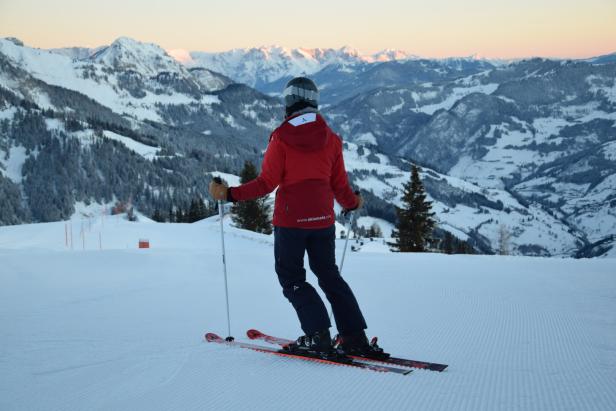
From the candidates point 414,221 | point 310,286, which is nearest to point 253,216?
point 414,221

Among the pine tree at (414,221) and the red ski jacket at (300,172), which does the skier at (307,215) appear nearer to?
the red ski jacket at (300,172)

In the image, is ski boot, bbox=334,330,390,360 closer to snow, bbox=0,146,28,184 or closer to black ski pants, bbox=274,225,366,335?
black ski pants, bbox=274,225,366,335

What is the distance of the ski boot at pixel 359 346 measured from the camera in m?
4.22

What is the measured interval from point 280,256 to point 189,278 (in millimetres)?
5637

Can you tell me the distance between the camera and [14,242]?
24.1 metres

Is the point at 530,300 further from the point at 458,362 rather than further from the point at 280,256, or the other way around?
the point at 280,256

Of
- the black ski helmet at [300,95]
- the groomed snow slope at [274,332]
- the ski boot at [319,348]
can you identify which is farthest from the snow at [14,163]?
the ski boot at [319,348]

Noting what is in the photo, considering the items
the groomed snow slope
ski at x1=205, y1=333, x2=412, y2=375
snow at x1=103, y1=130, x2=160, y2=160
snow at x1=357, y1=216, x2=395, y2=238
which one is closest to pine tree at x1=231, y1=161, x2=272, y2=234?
the groomed snow slope

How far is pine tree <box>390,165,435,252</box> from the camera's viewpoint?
1326 inches

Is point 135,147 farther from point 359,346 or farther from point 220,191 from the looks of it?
point 359,346

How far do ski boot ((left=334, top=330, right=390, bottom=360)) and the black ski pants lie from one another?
0.05 m

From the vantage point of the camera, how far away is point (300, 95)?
4414 millimetres

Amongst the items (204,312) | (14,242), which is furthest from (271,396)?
(14,242)

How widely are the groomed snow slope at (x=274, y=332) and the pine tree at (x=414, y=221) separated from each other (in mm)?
22307
